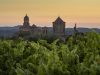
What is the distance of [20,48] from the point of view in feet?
43.3

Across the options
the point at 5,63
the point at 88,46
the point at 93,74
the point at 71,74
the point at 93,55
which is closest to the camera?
the point at 93,74

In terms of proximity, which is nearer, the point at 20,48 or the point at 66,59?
the point at 66,59

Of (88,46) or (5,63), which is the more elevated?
(88,46)

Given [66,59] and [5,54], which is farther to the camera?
[5,54]

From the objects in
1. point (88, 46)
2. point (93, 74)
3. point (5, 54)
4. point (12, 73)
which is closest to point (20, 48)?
point (5, 54)

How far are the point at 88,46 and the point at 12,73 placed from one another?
114 inches

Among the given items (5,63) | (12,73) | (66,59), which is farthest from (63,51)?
(5,63)

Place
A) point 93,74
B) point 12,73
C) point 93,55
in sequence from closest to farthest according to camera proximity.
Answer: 1. point 93,74
2. point 93,55
3. point 12,73

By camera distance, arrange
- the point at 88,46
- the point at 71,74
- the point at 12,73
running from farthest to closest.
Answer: the point at 12,73 → the point at 88,46 → the point at 71,74

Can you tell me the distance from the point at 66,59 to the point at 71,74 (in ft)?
2.01

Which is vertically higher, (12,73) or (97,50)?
(97,50)

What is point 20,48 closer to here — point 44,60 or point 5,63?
point 5,63

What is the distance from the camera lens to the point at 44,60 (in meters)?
9.20

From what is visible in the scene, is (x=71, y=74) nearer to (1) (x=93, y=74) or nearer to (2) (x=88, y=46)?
(1) (x=93, y=74)
